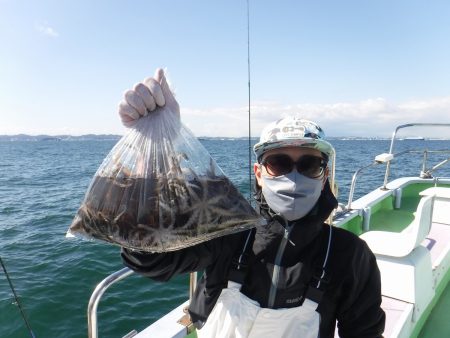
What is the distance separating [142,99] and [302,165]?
34.6 inches

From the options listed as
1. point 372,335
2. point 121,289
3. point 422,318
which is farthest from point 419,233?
point 121,289

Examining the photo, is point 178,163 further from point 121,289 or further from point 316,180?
point 121,289

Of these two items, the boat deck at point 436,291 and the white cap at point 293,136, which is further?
the boat deck at point 436,291

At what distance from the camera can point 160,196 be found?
124 centimetres

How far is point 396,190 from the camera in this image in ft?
24.8

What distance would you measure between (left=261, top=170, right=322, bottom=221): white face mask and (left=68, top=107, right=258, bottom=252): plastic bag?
0.26 m

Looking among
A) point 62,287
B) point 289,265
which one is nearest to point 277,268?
point 289,265

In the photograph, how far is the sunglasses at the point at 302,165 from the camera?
167cm

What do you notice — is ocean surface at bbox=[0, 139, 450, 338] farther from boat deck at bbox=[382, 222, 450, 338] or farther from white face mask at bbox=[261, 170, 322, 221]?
boat deck at bbox=[382, 222, 450, 338]

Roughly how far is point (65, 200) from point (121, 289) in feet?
33.0

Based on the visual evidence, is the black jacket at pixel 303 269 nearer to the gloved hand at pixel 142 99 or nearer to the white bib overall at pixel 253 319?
the white bib overall at pixel 253 319

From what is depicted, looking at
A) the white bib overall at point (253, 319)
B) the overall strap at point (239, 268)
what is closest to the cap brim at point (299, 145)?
the overall strap at point (239, 268)

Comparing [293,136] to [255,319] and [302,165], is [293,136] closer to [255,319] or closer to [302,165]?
[302,165]

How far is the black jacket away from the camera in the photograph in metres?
1.56
